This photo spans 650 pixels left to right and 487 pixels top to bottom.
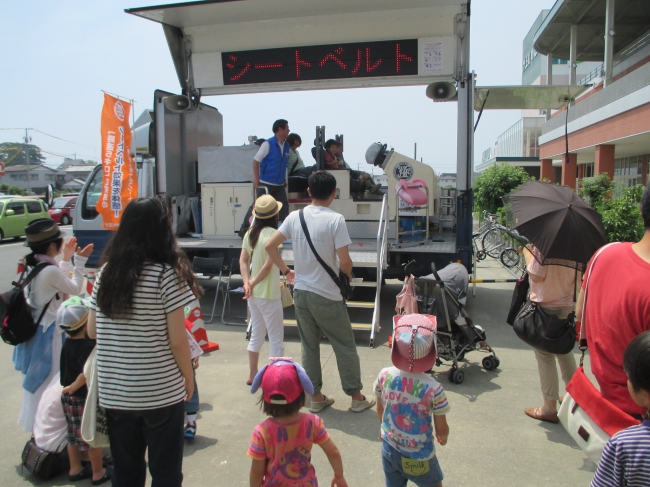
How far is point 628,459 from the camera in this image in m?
1.53

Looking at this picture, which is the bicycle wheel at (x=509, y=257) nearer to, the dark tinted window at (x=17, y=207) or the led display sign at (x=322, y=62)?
the led display sign at (x=322, y=62)

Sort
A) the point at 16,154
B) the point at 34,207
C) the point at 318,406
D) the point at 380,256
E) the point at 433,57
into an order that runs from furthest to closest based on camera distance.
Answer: the point at 16,154 → the point at 34,207 → the point at 433,57 → the point at 380,256 → the point at 318,406

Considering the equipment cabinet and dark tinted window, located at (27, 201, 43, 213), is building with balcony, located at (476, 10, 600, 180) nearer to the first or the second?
dark tinted window, located at (27, 201, 43, 213)

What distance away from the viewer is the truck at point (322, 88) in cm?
653

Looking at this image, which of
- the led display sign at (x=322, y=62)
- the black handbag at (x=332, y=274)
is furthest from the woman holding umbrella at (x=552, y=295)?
the led display sign at (x=322, y=62)

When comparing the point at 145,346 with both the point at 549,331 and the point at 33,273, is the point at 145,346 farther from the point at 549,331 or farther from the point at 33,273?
the point at 549,331

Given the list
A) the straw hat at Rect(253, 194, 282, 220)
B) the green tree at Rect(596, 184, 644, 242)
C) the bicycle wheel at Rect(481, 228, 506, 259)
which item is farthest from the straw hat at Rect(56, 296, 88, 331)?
the bicycle wheel at Rect(481, 228, 506, 259)

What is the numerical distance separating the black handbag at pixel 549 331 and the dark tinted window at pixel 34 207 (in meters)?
22.0

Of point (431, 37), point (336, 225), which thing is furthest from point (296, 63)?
point (336, 225)

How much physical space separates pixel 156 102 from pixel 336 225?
480cm

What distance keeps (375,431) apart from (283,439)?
1770mm

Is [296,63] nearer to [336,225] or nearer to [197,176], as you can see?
[197,176]

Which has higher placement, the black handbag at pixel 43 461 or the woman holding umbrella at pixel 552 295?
the woman holding umbrella at pixel 552 295

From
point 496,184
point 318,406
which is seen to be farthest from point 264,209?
point 496,184
